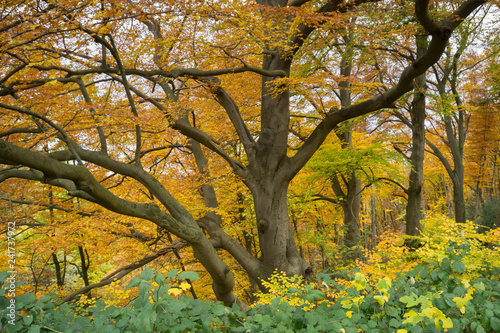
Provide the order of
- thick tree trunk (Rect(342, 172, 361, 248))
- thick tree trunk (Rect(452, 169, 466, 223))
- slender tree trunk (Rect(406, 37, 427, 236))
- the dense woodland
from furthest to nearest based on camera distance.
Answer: thick tree trunk (Rect(452, 169, 466, 223))
thick tree trunk (Rect(342, 172, 361, 248))
slender tree trunk (Rect(406, 37, 427, 236))
the dense woodland

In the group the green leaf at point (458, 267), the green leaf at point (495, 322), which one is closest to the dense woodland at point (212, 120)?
the green leaf at point (495, 322)

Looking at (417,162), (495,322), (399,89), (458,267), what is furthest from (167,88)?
(495,322)

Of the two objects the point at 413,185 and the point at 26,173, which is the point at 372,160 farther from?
the point at 26,173

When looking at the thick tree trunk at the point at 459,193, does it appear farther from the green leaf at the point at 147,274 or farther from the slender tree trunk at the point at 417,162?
the green leaf at the point at 147,274

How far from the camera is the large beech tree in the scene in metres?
3.71

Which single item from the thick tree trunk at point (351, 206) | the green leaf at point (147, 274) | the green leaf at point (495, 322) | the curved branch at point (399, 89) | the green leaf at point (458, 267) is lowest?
the green leaf at point (495, 322)

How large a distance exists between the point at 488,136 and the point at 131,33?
705 inches

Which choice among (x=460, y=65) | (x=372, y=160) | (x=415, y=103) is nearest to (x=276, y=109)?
(x=372, y=160)

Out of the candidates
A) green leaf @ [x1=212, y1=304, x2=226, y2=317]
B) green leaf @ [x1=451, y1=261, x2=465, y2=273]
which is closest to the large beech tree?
green leaf @ [x1=212, y1=304, x2=226, y2=317]

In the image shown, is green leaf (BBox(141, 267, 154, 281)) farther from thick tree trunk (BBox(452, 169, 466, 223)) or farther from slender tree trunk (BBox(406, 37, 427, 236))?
thick tree trunk (BBox(452, 169, 466, 223))

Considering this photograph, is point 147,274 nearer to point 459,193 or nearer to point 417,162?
point 417,162

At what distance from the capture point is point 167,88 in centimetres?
688

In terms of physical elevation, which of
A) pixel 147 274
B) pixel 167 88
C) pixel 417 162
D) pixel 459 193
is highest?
pixel 167 88

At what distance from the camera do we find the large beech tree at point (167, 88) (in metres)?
3.71
